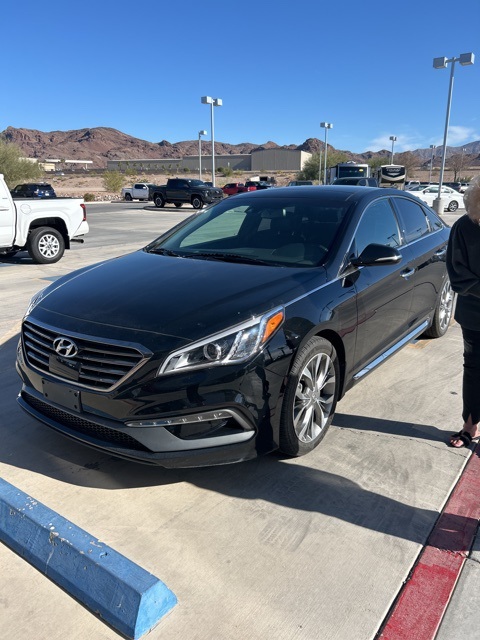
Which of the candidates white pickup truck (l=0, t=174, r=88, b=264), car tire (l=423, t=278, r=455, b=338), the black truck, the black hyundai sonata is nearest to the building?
the black truck

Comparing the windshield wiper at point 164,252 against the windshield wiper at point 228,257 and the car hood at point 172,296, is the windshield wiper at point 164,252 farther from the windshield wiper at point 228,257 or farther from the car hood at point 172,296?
the car hood at point 172,296

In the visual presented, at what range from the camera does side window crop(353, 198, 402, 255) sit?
12.6 ft

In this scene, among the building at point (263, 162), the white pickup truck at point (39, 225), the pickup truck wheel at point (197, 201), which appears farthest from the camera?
the building at point (263, 162)

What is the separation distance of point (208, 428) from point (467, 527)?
55.5 inches

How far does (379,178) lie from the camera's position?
3769 centimetres

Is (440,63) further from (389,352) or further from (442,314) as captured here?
(389,352)

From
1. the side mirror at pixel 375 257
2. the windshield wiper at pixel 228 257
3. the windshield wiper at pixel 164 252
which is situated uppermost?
the side mirror at pixel 375 257

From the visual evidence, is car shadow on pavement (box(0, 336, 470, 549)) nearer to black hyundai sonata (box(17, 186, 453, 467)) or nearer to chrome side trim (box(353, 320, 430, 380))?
black hyundai sonata (box(17, 186, 453, 467))

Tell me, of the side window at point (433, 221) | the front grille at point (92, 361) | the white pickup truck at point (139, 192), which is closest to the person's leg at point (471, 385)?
the front grille at point (92, 361)

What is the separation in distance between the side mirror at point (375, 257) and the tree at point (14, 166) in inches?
1647

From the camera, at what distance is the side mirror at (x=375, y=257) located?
352cm

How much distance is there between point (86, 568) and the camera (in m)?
2.25

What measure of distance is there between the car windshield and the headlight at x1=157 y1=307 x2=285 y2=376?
2.91 feet

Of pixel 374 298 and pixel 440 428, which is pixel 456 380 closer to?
pixel 440 428
